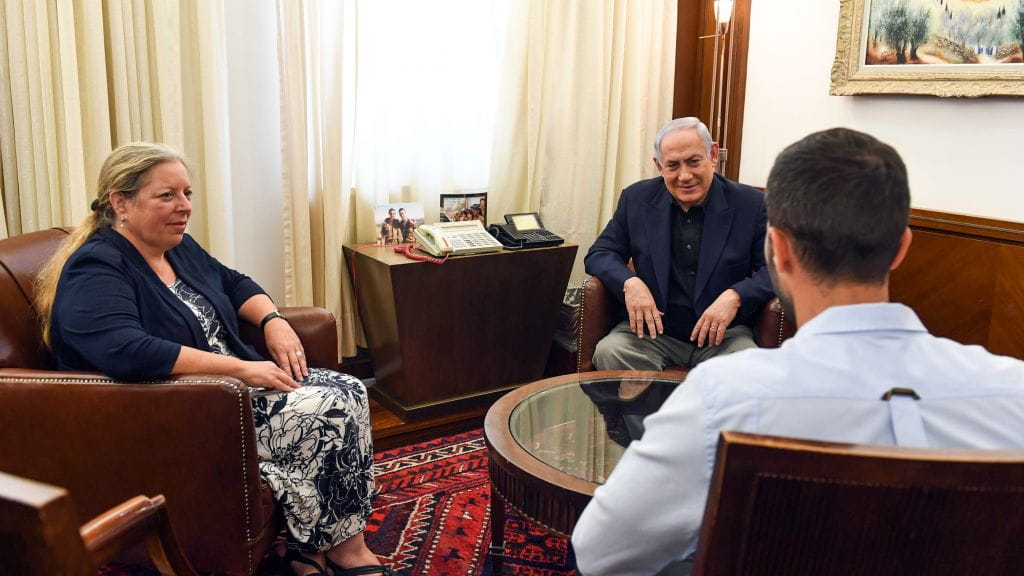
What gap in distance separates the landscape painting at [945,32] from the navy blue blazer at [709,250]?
2.76ft

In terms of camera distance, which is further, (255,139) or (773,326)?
(255,139)

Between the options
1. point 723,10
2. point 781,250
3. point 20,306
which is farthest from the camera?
point 723,10

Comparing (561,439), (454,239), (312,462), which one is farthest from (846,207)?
(454,239)

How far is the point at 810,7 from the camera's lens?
3.64 m

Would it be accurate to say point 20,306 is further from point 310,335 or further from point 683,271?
point 683,271

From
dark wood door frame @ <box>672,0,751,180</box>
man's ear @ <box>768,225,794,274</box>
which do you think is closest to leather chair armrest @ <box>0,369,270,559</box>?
man's ear @ <box>768,225,794,274</box>

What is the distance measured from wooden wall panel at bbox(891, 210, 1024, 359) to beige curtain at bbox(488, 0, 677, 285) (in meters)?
1.40

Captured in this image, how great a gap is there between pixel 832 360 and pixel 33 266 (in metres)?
2.13

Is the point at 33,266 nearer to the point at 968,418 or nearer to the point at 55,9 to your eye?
the point at 55,9

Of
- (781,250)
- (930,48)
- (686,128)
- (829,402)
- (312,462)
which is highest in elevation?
(930,48)

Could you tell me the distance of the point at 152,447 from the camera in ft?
6.31

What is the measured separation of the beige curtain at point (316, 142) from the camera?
3236mm

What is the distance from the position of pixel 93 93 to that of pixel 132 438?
1411 mm

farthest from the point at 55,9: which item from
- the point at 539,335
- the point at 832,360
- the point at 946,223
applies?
the point at 946,223
